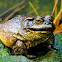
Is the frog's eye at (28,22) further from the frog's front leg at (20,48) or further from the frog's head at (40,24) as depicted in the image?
the frog's front leg at (20,48)

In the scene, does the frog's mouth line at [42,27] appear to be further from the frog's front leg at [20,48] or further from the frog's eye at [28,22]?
the frog's front leg at [20,48]

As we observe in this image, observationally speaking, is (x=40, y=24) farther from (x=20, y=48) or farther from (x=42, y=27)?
(x=20, y=48)

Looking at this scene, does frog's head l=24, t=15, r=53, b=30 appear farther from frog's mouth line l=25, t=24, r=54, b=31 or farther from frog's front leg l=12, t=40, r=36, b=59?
frog's front leg l=12, t=40, r=36, b=59

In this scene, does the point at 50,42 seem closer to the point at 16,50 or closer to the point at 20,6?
the point at 16,50

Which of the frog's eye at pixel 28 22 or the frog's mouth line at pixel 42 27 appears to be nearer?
the frog's mouth line at pixel 42 27

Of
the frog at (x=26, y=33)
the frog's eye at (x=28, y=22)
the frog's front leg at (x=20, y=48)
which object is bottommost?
the frog's front leg at (x=20, y=48)

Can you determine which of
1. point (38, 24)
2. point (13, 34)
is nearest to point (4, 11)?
point (13, 34)

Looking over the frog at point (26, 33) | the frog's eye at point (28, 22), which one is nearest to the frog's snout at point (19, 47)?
the frog at point (26, 33)

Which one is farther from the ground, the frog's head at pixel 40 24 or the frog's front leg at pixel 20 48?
the frog's head at pixel 40 24
